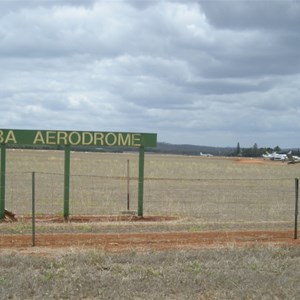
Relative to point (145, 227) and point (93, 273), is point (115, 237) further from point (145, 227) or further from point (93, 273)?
point (93, 273)

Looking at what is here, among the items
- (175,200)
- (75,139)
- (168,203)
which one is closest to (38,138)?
(75,139)

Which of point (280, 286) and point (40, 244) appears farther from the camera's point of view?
point (40, 244)

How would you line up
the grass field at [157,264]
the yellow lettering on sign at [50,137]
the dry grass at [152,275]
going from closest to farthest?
the dry grass at [152,275] → the grass field at [157,264] → the yellow lettering on sign at [50,137]

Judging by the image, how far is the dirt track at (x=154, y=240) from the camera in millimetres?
12609

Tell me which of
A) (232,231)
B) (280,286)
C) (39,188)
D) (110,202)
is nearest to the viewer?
(280,286)

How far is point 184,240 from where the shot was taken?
13.6 m

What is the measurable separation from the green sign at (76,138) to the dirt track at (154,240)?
17.2 ft

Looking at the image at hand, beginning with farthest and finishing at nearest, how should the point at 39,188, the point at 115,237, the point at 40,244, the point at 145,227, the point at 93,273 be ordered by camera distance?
the point at 39,188 < the point at 145,227 < the point at 115,237 < the point at 40,244 < the point at 93,273

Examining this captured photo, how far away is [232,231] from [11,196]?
42.6 ft

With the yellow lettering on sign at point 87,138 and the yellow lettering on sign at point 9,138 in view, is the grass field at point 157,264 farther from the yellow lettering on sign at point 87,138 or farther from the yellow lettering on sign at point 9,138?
the yellow lettering on sign at point 9,138

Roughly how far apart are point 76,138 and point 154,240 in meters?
6.78

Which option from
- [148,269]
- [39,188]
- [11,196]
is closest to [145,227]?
[148,269]

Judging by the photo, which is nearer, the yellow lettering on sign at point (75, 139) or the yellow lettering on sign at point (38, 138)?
the yellow lettering on sign at point (38, 138)

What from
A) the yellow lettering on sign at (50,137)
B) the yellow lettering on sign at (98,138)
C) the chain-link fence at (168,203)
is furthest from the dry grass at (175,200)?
the yellow lettering on sign at (98,138)
